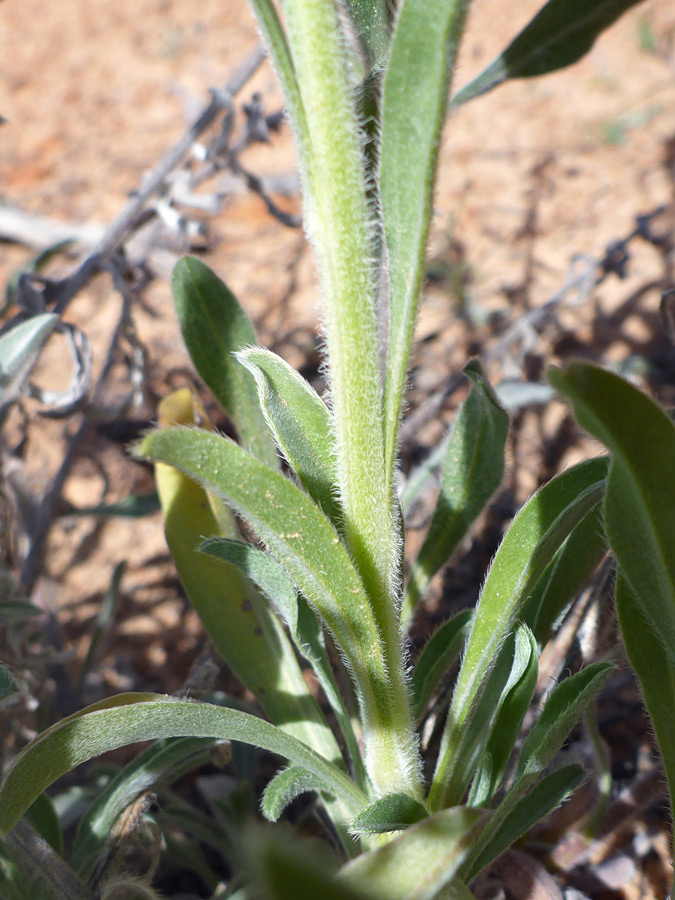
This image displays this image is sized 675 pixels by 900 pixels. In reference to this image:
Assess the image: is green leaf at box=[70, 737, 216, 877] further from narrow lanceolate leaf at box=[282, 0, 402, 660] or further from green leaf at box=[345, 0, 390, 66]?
green leaf at box=[345, 0, 390, 66]

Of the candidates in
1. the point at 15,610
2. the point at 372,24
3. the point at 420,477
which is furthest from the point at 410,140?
the point at 15,610

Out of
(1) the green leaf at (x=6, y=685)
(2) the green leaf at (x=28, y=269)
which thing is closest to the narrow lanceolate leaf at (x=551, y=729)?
(1) the green leaf at (x=6, y=685)

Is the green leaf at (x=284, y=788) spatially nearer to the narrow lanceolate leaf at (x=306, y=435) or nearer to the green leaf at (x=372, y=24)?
the narrow lanceolate leaf at (x=306, y=435)

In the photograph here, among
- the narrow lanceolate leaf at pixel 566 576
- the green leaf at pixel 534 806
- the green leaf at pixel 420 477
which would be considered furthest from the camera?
the green leaf at pixel 420 477

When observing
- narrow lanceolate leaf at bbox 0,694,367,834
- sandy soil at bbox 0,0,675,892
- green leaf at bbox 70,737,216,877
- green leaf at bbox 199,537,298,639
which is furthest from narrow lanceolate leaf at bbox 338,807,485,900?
sandy soil at bbox 0,0,675,892

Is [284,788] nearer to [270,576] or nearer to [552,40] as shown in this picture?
[270,576]
